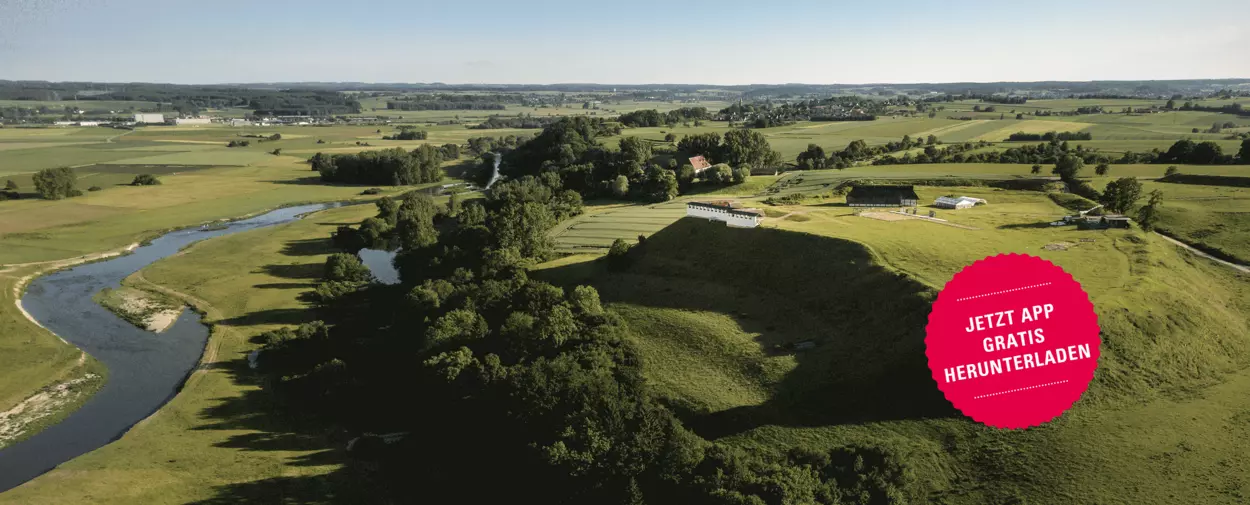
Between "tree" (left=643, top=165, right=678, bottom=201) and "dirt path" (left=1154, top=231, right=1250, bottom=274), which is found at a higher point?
"tree" (left=643, top=165, right=678, bottom=201)

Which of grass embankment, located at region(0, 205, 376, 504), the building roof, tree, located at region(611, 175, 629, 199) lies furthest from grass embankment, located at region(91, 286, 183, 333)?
the building roof

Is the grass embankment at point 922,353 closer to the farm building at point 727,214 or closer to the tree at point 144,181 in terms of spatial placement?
the farm building at point 727,214

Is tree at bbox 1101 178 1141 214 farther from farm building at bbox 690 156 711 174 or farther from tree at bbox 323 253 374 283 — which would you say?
tree at bbox 323 253 374 283

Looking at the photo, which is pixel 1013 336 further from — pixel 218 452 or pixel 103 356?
pixel 103 356

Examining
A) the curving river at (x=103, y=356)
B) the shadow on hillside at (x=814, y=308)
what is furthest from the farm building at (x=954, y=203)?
the curving river at (x=103, y=356)

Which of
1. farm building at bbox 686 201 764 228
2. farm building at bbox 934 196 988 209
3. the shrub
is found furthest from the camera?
farm building at bbox 934 196 988 209

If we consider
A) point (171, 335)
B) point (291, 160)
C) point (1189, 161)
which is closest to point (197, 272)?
point (171, 335)

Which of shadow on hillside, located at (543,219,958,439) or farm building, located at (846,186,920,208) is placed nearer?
shadow on hillside, located at (543,219,958,439)
